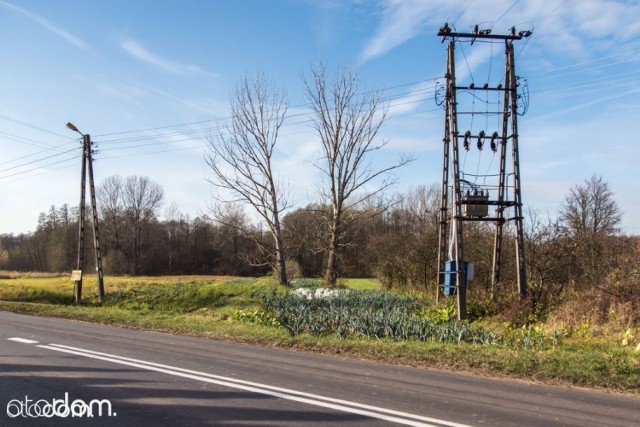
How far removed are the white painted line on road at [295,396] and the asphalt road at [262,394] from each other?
14mm

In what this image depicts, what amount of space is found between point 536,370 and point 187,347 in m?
7.26

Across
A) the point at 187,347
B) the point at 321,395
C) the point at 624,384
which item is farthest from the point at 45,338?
the point at 624,384

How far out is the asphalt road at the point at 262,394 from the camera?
583 cm

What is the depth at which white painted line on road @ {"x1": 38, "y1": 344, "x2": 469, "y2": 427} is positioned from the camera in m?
5.82

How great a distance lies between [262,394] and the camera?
6887 millimetres

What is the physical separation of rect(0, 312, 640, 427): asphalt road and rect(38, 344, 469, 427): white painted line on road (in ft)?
0.05

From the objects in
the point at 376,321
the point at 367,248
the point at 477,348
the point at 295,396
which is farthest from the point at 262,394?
the point at 367,248

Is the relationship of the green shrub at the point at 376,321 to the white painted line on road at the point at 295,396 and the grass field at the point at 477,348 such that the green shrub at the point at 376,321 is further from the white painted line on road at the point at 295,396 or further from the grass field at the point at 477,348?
the white painted line on road at the point at 295,396

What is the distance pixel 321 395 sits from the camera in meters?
6.93

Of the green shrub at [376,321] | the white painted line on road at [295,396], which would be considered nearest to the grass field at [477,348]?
the green shrub at [376,321]

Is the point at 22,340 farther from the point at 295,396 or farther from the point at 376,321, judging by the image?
the point at 376,321

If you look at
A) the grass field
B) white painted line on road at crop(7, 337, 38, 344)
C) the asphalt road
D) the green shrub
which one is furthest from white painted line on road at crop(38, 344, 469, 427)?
the green shrub

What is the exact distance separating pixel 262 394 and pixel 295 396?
45cm

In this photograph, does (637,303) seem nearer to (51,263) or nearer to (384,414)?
(384,414)
